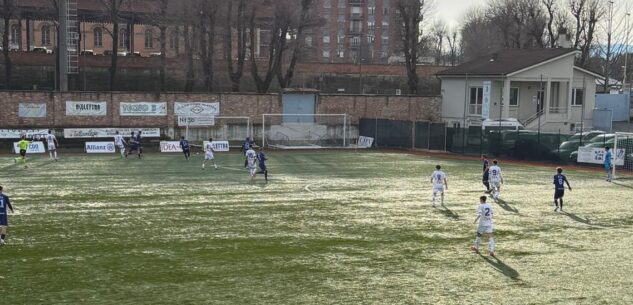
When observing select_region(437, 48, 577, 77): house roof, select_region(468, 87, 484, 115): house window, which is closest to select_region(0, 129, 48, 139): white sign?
select_region(437, 48, 577, 77): house roof

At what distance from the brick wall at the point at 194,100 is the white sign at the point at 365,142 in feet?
8.61

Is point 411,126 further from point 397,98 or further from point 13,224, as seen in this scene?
point 13,224

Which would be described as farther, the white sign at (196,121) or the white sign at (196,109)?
the white sign at (196,109)

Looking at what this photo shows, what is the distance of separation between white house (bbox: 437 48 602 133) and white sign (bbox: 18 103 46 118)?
32.7m

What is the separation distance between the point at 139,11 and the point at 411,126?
34.2m

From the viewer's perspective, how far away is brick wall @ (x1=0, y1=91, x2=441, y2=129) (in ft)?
160

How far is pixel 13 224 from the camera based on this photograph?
A: 70.9ft

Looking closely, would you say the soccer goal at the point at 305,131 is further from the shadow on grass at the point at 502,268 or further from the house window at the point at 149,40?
the house window at the point at 149,40

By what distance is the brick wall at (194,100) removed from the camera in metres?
48.8

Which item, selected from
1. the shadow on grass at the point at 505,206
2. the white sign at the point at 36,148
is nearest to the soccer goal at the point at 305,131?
the white sign at the point at 36,148

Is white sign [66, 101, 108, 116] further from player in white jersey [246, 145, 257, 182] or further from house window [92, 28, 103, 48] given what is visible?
house window [92, 28, 103, 48]

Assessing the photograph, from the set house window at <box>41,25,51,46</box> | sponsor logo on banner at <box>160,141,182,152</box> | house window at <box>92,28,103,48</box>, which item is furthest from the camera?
house window at <box>92,28,103,48</box>

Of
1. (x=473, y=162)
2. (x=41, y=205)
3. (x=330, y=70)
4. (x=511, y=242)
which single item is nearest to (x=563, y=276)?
(x=511, y=242)

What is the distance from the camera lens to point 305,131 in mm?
56031
